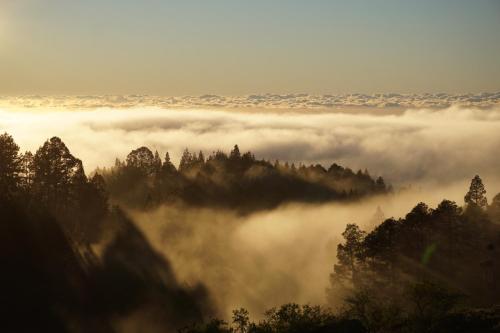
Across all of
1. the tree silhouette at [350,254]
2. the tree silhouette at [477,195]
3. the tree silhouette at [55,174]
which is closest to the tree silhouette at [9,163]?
the tree silhouette at [55,174]

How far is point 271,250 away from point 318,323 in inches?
3459

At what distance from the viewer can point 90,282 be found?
113 meters

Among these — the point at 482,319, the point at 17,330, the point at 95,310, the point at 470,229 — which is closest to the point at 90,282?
the point at 95,310

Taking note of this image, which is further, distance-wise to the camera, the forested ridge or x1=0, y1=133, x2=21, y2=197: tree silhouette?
x1=0, y1=133, x2=21, y2=197: tree silhouette

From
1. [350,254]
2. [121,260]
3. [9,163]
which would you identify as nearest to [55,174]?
[9,163]

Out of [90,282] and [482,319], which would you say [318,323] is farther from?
[90,282]

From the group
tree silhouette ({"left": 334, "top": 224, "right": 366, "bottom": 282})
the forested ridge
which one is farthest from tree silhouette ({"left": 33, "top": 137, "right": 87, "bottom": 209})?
tree silhouette ({"left": 334, "top": 224, "right": 366, "bottom": 282})

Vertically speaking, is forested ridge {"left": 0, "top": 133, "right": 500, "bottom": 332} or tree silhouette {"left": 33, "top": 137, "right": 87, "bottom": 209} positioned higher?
tree silhouette {"left": 33, "top": 137, "right": 87, "bottom": 209}

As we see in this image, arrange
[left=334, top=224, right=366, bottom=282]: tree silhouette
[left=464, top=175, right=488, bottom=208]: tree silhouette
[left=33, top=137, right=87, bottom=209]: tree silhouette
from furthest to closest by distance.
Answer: [left=464, top=175, right=488, bottom=208]: tree silhouette < [left=33, top=137, right=87, bottom=209]: tree silhouette < [left=334, top=224, right=366, bottom=282]: tree silhouette

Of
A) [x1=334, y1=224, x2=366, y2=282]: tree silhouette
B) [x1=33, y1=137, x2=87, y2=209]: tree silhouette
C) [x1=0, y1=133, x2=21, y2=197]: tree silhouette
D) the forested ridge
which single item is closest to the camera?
the forested ridge

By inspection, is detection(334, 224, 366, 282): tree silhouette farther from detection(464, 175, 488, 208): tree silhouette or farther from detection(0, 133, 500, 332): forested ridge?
detection(464, 175, 488, 208): tree silhouette

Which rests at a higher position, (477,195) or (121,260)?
(477,195)

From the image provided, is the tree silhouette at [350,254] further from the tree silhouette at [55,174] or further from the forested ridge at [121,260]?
the tree silhouette at [55,174]

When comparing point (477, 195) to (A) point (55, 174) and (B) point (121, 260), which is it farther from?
(A) point (55, 174)
